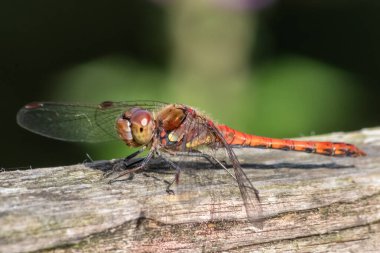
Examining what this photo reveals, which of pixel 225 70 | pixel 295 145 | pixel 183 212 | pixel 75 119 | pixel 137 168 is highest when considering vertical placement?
pixel 225 70

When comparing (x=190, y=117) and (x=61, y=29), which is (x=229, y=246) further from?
(x=61, y=29)

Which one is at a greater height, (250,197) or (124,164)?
(124,164)

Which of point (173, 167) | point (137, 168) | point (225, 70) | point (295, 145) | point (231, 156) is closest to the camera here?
point (137, 168)

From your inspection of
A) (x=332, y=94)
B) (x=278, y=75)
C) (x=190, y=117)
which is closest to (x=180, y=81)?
(x=278, y=75)

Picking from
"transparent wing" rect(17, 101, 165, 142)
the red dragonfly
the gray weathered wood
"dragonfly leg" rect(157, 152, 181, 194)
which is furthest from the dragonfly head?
the gray weathered wood

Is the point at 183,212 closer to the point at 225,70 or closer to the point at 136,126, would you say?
the point at 136,126

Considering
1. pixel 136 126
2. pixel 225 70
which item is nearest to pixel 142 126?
pixel 136 126

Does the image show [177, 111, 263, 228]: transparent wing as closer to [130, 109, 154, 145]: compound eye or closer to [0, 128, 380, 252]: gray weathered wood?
[0, 128, 380, 252]: gray weathered wood
